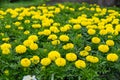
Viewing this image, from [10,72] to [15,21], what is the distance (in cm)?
144

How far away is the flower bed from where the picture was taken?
3.16 meters

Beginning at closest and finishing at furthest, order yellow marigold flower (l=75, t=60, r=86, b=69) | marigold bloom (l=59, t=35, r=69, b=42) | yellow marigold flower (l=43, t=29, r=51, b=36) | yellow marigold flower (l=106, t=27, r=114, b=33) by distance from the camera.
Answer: yellow marigold flower (l=75, t=60, r=86, b=69), marigold bloom (l=59, t=35, r=69, b=42), yellow marigold flower (l=43, t=29, r=51, b=36), yellow marigold flower (l=106, t=27, r=114, b=33)

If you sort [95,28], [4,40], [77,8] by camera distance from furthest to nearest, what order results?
[77,8]
[95,28]
[4,40]

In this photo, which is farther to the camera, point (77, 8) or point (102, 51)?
point (77, 8)

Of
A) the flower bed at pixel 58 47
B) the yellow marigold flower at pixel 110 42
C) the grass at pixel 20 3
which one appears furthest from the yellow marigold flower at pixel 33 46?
the grass at pixel 20 3

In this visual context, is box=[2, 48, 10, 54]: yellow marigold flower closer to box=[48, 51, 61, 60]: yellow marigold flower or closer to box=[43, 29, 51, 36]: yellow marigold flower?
box=[48, 51, 61, 60]: yellow marigold flower

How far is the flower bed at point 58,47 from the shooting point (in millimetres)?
3160

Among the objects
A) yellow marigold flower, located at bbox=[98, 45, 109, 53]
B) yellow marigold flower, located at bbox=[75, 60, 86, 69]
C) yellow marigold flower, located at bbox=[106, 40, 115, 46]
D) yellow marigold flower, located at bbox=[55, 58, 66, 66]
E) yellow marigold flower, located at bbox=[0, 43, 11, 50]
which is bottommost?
yellow marigold flower, located at bbox=[75, 60, 86, 69]

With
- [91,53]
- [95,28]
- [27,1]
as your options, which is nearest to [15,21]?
[95,28]

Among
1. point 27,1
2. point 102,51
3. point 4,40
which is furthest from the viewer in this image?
point 27,1

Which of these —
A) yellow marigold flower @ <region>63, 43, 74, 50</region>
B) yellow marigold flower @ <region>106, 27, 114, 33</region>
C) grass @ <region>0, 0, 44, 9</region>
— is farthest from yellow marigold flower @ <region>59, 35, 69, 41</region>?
grass @ <region>0, 0, 44, 9</region>

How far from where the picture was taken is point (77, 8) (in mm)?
5488

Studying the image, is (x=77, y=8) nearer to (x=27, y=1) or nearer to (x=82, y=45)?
(x=82, y=45)

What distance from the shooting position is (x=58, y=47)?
11.6 ft
